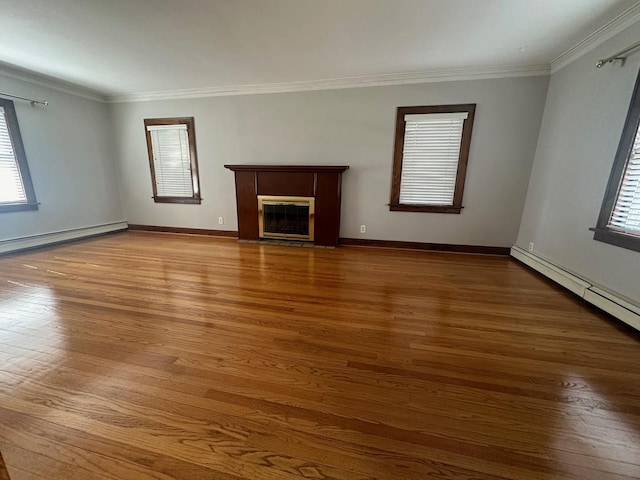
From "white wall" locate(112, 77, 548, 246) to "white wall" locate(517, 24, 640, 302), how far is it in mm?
333

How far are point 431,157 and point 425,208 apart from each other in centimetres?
78

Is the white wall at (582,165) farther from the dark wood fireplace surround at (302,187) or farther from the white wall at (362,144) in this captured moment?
the dark wood fireplace surround at (302,187)

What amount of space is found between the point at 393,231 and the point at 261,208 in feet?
7.75

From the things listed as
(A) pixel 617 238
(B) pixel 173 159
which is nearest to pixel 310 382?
(A) pixel 617 238

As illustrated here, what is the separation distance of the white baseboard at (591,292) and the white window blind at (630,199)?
0.59 m

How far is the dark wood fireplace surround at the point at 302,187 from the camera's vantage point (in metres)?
3.99

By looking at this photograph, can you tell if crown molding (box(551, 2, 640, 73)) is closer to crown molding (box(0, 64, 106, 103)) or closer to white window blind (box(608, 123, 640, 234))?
white window blind (box(608, 123, 640, 234))

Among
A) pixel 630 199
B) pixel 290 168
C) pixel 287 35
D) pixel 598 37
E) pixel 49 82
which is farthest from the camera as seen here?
pixel 290 168

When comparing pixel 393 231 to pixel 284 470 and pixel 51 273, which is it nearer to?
pixel 284 470

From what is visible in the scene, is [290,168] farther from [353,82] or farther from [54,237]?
[54,237]

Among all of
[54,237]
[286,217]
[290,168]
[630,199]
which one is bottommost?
[54,237]

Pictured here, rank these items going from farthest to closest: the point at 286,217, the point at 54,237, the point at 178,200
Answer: the point at 178,200
the point at 286,217
the point at 54,237

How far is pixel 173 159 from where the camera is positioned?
4.75 meters

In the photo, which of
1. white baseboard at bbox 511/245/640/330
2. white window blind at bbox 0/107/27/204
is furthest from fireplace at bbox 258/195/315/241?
white window blind at bbox 0/107/27/204
